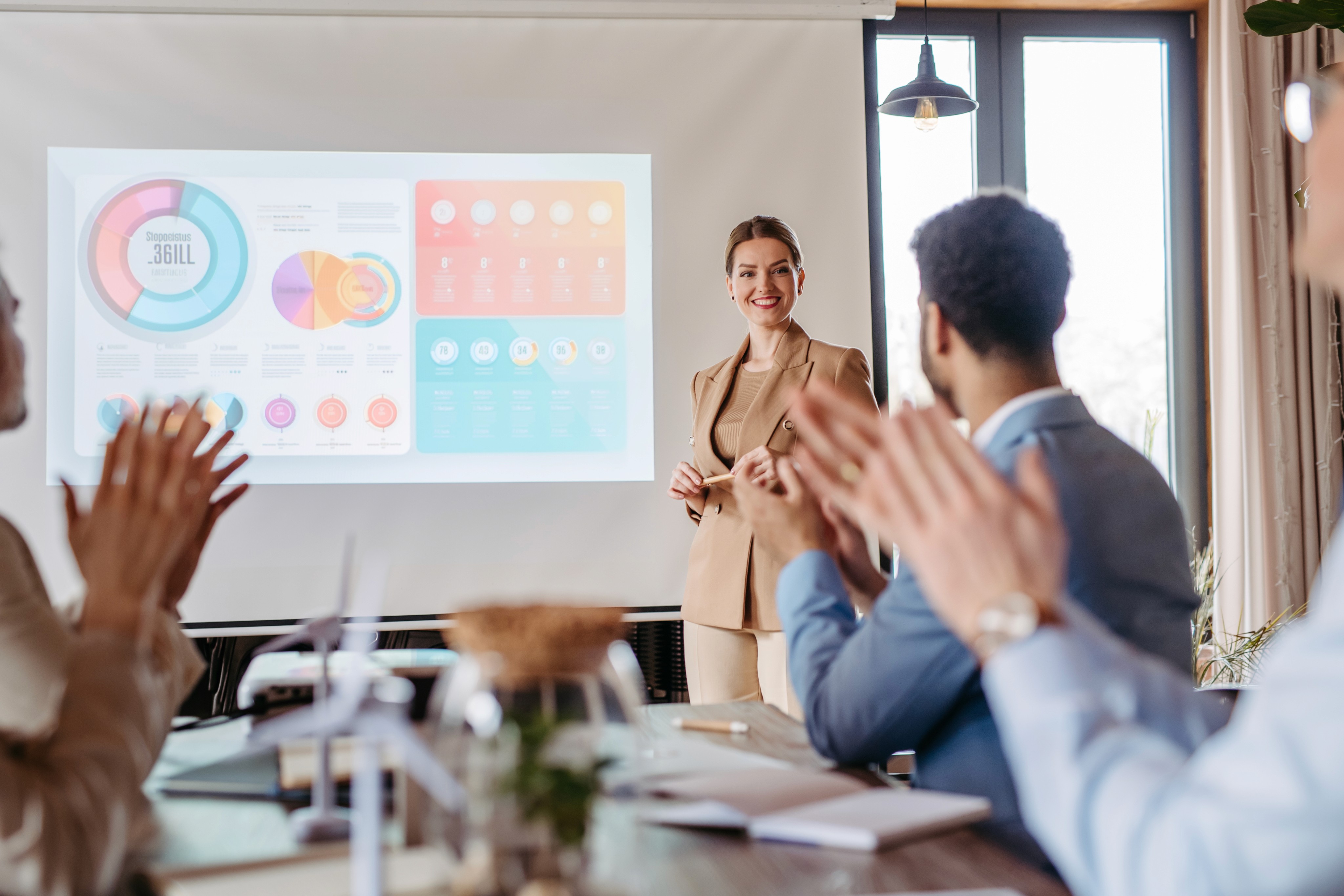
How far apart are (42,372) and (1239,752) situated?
143 inches

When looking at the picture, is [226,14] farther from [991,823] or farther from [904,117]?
[991,823]

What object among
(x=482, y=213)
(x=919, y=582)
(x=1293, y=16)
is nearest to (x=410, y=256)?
(x=482, y=213)

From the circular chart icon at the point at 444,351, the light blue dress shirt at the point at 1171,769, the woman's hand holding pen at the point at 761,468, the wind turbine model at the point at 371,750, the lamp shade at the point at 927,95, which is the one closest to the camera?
the light blue dress shirt at the point at 1171,769

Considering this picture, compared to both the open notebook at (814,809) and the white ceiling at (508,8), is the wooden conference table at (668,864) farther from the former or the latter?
the white ceiling at (508,8)

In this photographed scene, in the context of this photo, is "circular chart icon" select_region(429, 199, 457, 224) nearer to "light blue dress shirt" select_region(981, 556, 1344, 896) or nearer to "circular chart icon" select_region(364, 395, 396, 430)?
"circular chart icon" select_region(364, 395, 396, 430)

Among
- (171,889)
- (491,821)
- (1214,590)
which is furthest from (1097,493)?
(1214,590)

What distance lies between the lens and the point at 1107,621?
1.16 m

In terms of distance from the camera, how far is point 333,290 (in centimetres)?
346

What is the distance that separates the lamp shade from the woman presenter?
1.91 ft

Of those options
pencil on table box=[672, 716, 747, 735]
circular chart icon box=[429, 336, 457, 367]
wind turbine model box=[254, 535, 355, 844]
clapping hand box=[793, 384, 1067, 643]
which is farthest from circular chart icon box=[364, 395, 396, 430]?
clapping hand box=[793, 384, 1067, 643]

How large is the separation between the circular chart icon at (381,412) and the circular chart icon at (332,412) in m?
0.07

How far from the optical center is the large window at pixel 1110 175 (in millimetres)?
3967

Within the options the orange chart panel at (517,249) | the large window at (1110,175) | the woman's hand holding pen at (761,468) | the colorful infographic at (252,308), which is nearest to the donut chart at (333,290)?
the colorful infographic at (252,308)

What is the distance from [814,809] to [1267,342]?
11.6ft
